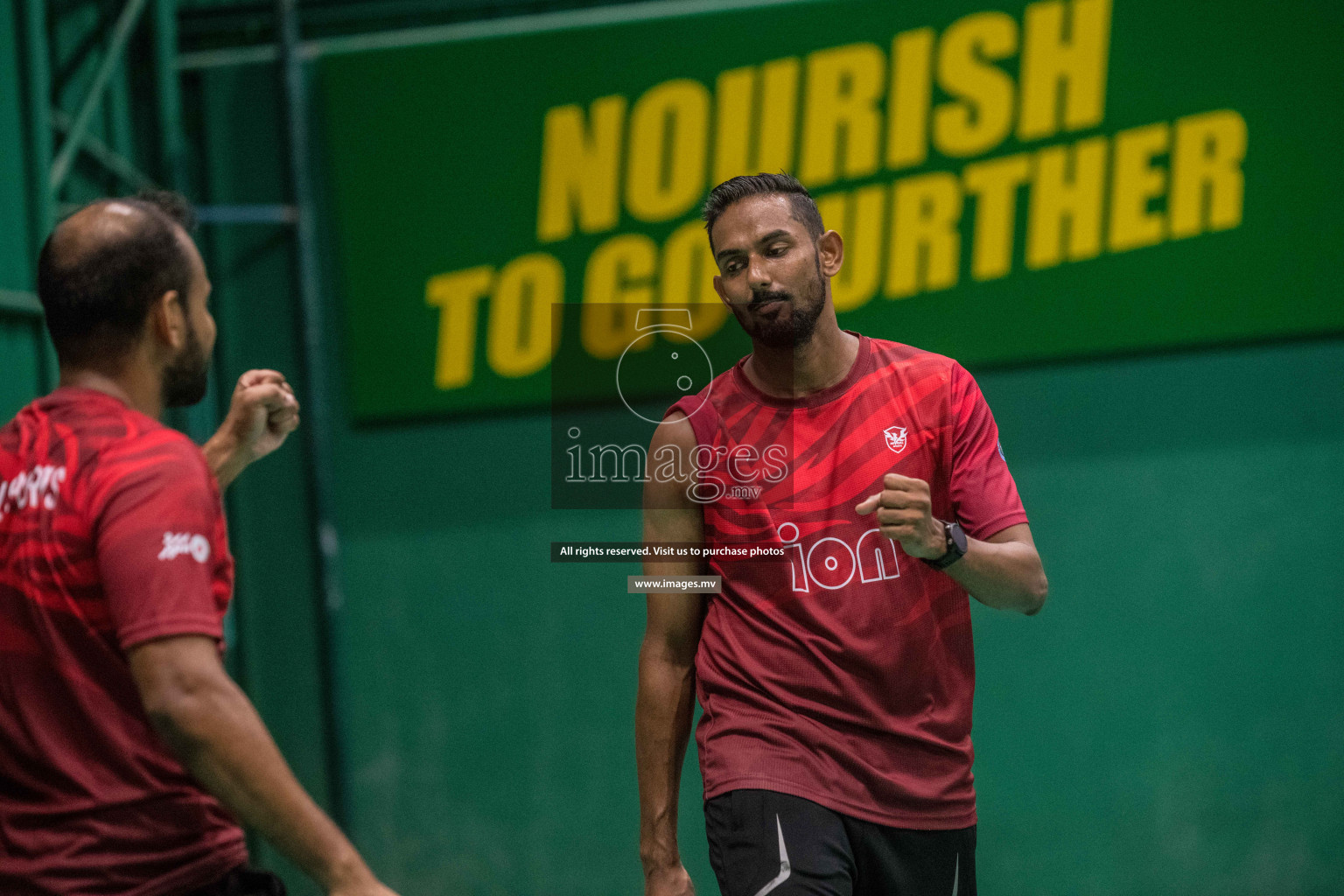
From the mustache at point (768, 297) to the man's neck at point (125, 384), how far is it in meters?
1.28

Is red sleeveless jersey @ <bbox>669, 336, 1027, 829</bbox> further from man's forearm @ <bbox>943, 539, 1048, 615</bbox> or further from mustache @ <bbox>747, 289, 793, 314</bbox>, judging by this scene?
mustache @ <bbox>747, 289, 793, 314</bbox>

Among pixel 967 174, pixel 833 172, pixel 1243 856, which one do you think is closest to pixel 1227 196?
pixel 967 174

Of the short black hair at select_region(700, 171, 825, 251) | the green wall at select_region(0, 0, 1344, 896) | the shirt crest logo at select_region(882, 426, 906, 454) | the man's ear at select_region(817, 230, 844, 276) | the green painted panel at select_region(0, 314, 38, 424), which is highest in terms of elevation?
the short black hair at select_region(700, 171, 825, 251)

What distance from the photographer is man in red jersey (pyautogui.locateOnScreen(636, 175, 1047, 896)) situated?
2.35 meters

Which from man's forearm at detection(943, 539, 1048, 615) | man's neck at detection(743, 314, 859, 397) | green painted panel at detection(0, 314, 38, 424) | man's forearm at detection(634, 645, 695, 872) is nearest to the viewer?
man's forearm at detection(943, 539, 1048, 615)

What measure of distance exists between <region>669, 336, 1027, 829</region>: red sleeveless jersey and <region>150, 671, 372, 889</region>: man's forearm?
1046 millimetres

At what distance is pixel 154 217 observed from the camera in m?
1.87

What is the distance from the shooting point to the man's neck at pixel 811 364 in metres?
2.62

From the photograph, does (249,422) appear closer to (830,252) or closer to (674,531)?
(674,531)

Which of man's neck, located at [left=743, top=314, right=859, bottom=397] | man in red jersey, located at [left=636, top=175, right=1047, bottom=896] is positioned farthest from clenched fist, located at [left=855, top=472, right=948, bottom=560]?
man's neck, located at [left=743, top=314, right=859, bottom=397]

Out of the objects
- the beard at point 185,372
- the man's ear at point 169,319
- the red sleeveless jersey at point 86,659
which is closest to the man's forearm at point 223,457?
the beard at point 185,372

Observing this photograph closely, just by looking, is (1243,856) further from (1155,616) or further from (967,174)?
(967,174)

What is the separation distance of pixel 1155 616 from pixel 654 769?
2890 mm

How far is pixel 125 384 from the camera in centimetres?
183
